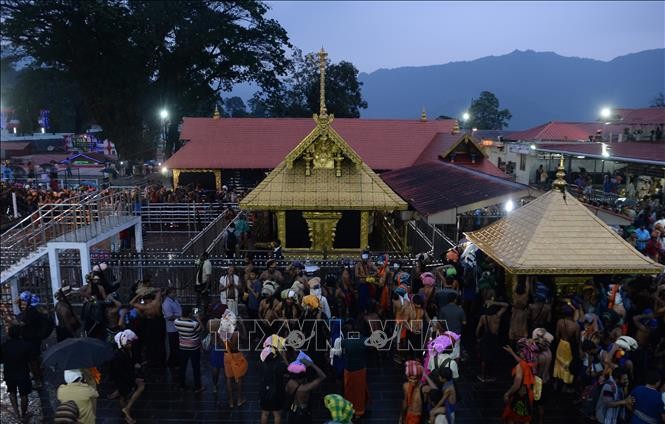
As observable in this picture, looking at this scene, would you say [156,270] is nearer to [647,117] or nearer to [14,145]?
[647,117]

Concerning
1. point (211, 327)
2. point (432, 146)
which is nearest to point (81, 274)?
point (211, 327)

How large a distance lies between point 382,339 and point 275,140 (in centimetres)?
2230

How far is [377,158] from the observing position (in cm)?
2983

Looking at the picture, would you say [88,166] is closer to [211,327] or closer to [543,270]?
[211,327]

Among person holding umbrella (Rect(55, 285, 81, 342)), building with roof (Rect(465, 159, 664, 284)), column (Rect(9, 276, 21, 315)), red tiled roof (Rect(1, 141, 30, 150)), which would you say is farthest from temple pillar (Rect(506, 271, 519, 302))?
red tiled roof (Rect(1, 141, 30, 150))

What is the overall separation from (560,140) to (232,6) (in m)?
33.1

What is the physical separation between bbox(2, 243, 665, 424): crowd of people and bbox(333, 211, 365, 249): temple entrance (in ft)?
13.7

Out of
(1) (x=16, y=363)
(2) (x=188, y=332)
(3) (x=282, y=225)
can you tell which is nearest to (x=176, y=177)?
(3) (x=282, y=225)

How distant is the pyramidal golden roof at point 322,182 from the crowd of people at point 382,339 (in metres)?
3.42

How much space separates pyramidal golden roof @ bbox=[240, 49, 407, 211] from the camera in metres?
15.4

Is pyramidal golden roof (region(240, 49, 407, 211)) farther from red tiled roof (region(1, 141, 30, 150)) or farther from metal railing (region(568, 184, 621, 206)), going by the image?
red tiled roof (region(1, 141, 30, 150))

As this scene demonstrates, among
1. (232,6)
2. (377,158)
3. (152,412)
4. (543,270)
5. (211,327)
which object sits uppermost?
(232,6)

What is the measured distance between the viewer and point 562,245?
998cm

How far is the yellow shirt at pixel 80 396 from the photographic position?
666 centimetres
